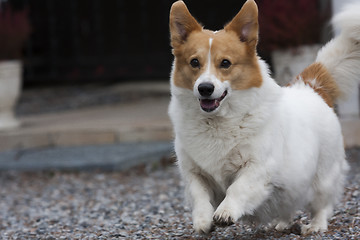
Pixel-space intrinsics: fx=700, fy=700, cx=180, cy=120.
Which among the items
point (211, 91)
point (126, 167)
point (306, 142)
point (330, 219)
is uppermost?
point (211, 91)

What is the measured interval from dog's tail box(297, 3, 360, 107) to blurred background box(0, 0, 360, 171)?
8.91 ft

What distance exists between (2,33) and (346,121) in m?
4.19

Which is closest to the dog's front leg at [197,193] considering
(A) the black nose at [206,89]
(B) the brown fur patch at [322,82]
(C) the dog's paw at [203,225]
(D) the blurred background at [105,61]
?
(C) the dog's paw at [203,225]

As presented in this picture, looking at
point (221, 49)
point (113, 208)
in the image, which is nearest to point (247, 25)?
point (221, 49)

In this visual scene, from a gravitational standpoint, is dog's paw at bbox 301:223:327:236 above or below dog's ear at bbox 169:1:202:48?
below

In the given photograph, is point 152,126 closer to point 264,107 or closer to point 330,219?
point 330,219

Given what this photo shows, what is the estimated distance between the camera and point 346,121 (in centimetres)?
695

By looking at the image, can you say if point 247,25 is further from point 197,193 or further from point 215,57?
point 197,193

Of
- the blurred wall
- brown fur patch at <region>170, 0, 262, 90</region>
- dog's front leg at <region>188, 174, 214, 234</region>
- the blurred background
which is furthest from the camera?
the blurred wall

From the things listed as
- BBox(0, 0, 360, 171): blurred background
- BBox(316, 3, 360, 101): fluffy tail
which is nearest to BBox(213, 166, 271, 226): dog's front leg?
BBox(316, 3, 360, 101): fluffy tail

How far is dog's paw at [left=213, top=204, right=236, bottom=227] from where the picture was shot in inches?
133

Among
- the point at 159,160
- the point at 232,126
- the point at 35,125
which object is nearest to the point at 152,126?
the point at 159,160

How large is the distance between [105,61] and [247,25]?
7.94 metres

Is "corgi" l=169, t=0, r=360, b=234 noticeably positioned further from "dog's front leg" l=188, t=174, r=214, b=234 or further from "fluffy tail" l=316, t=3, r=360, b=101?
"fluffy tail" l=316, t=3, r=360, b=101
